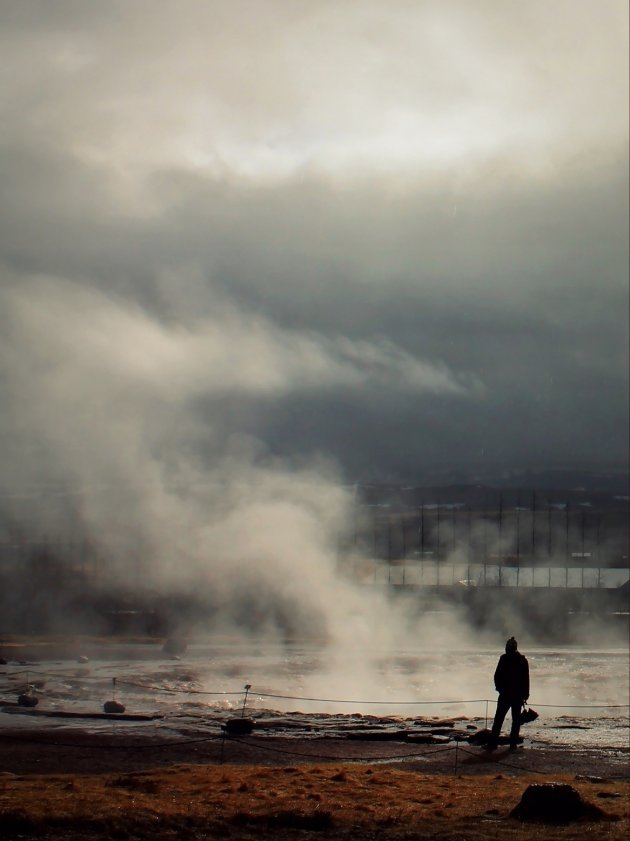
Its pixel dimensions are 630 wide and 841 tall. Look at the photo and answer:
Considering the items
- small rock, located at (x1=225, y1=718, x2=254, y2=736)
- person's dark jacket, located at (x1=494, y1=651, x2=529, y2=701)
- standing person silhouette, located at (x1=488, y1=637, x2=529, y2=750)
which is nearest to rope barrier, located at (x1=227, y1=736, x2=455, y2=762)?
small rock, located at (x1=225, y1=718, x2=254, y2=736)

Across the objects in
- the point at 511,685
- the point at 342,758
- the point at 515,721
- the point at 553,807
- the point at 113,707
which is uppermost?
the point at 511,685

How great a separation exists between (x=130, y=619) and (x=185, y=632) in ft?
7.46

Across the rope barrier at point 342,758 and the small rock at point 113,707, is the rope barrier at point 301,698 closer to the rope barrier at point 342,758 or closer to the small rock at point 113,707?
the small rock at point 113,707

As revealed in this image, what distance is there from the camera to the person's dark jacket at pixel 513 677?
17031mm

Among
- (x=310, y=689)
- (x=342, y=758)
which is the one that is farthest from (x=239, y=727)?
(x=310, y=689)

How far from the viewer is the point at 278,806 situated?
11297mm

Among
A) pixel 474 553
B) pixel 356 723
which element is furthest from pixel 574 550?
pixel 356 723

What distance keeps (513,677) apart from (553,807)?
5996 mm

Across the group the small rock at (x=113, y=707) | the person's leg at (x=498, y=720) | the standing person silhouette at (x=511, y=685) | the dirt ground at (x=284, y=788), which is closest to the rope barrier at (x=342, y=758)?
the dirt ground at (x=284, y=788)

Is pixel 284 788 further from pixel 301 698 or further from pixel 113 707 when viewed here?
pixel 301 698

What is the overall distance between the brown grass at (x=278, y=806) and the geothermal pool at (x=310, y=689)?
5.44 m

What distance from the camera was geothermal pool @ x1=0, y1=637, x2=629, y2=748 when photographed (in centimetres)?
2008

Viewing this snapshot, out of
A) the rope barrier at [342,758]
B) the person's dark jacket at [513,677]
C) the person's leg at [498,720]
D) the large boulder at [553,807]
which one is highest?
the person's dark jacket at [513,677]

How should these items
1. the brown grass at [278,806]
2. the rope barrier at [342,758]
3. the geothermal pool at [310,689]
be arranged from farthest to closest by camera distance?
the geothermal pool at [310,689] → the rope barrier at [342,758] → the brown grass at [278,806]
